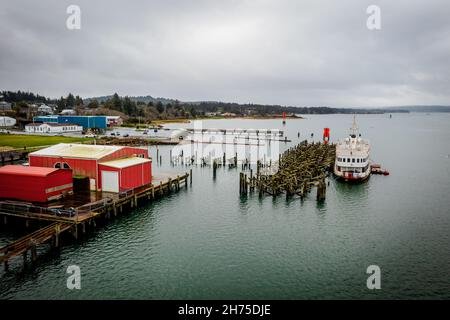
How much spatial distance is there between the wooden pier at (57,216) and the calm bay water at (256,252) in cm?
122

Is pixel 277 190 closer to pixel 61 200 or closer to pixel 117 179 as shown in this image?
pixel 117 179

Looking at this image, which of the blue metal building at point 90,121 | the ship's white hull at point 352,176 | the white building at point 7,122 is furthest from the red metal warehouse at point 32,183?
the white building at point 7,122

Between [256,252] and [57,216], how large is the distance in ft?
57.5

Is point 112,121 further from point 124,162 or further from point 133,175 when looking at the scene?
point 133,175

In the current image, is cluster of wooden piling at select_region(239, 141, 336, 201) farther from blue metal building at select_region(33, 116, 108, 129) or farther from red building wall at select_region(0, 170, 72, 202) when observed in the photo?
blue metal building at select_region(33, 116, 108, 129)

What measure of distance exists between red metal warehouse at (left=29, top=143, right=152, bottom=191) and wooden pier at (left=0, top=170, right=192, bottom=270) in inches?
78.4

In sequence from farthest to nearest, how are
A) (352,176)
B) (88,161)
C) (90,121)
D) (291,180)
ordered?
(90,121) → (352,176) → (291,180) → (88,161)

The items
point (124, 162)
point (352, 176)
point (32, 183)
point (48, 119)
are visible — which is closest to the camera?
point (32, 183)

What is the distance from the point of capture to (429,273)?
25.6 metres

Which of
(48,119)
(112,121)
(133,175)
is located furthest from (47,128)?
(133,175)

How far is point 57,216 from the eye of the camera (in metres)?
30.7

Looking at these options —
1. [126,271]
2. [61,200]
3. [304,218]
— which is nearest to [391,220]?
[304,218]

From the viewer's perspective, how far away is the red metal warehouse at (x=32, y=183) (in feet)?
112

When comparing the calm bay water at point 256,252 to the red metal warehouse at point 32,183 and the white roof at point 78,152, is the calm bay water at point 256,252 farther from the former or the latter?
the white roof at point 78,152
